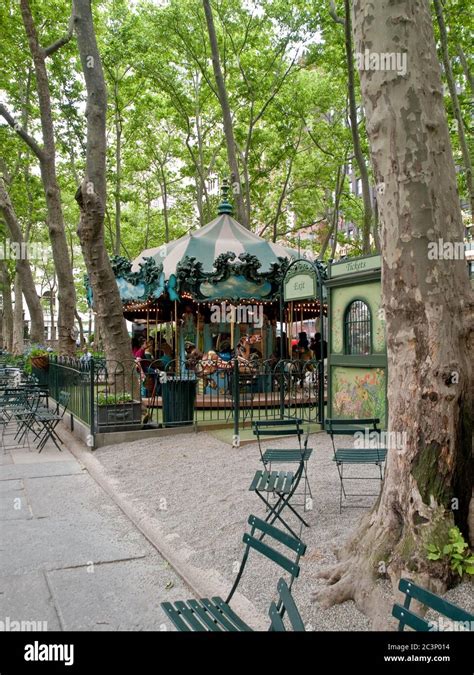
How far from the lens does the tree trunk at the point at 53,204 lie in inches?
661

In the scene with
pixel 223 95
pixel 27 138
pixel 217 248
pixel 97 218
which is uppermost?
pixel 223 95

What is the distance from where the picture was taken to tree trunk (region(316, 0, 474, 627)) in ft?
13.1

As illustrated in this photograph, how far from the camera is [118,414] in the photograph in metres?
11.0

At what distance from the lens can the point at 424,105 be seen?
4105 millimetres

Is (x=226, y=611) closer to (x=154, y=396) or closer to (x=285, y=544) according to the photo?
(x=285, y=544)

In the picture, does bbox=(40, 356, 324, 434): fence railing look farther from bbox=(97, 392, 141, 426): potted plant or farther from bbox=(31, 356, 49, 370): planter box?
bbox=(31, 356, 49, 370): planter box

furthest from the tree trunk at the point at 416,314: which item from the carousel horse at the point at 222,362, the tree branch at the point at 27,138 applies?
the tree branch at the point at 27,138

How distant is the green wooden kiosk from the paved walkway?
204 inches

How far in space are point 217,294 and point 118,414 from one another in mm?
5516

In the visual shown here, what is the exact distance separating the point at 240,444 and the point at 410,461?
6.35 m

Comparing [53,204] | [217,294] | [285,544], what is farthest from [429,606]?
[53,204]

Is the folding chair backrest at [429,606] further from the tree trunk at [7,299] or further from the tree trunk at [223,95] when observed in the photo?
the tree trunk at [7,299]

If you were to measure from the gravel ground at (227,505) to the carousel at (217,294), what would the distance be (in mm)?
4562
